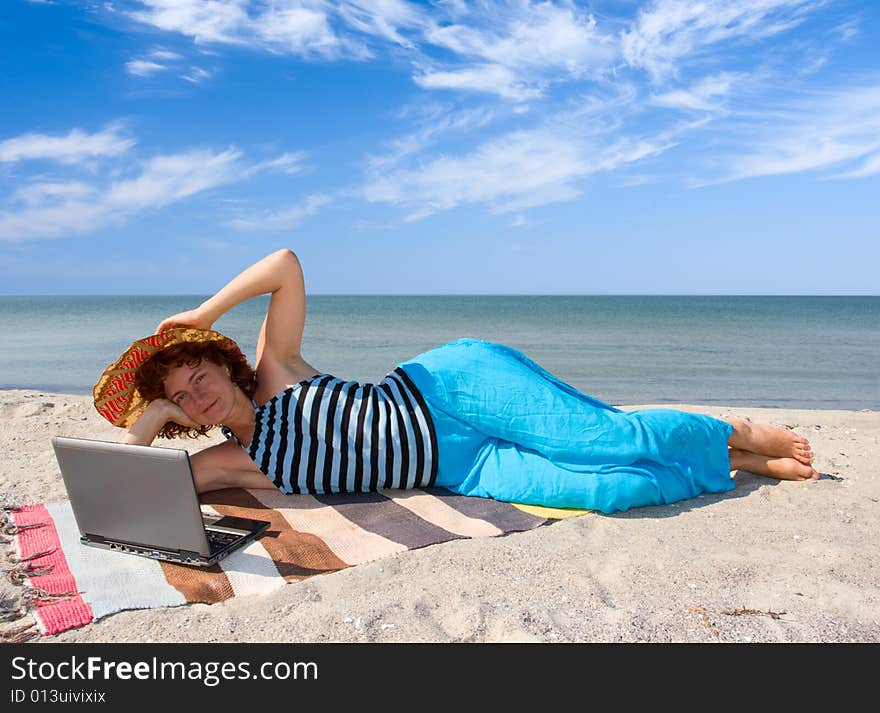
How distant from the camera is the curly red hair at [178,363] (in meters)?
3.56

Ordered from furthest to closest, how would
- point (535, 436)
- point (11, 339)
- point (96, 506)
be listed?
1. point (11, 339)
2. point (535, 436)
3. point (96, 506)

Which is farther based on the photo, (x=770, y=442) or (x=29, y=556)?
(x=770, y=442)

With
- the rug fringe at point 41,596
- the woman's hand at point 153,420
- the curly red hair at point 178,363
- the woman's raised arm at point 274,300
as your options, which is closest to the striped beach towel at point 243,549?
the rug fringe at point 41,596

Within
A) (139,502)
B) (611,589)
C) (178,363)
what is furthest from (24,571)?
(611,589)

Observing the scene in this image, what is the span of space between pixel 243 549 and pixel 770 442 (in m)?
3.24

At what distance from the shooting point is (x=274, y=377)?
401cm

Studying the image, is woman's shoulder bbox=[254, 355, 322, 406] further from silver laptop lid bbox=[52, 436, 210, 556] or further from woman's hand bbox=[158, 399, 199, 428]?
silver laptop lid bbox=[52, 436, 210, 556]

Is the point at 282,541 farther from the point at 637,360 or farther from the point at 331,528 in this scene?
the point at 637,360

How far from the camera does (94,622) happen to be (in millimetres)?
2631

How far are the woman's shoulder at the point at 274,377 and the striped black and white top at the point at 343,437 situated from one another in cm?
9

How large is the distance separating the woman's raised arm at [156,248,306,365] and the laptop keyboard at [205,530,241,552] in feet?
3.65
